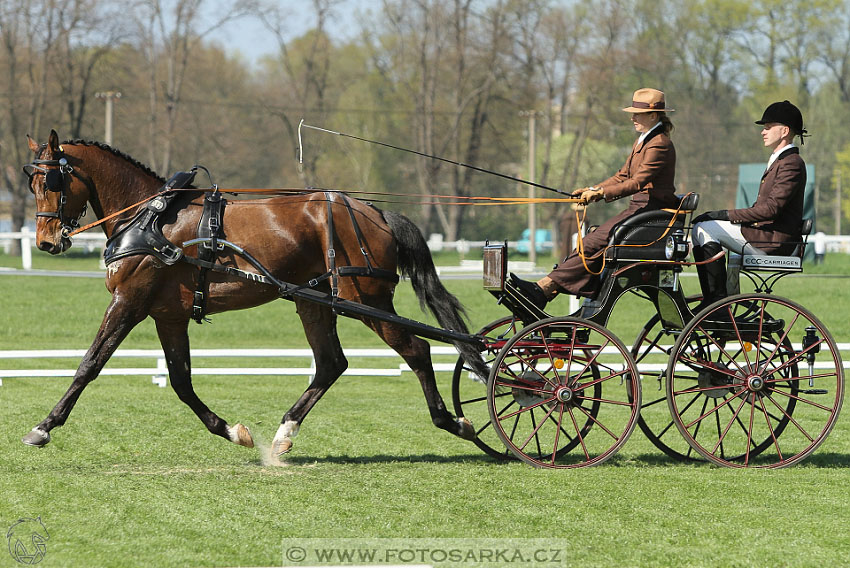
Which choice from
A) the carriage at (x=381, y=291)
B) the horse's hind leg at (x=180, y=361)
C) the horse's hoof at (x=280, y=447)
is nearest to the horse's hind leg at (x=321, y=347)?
the carriage at (x=381, y=291)

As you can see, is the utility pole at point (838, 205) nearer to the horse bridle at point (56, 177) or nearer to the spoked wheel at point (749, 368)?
the spoked wheel at point (749, 368)

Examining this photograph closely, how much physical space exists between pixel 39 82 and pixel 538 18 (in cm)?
1913

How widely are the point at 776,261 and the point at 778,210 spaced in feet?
1.10

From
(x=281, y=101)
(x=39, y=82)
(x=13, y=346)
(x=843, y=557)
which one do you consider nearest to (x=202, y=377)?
(x=13, y=346)

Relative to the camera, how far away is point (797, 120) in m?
6.82

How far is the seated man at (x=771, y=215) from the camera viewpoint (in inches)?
263

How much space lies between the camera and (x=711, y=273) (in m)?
7.00

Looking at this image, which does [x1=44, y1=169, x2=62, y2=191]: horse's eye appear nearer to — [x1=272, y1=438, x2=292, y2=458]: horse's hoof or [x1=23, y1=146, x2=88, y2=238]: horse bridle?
[x1=23, y1=146, x2=88, y2=238]: horse bridle

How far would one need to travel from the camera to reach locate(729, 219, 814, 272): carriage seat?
6762mm

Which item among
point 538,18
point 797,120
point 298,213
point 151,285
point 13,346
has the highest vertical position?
point 538,18

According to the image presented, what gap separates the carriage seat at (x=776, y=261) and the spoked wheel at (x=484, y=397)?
5.15ft

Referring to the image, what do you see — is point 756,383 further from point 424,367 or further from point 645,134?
point 424,367

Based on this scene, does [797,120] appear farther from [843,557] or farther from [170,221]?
[170,221]

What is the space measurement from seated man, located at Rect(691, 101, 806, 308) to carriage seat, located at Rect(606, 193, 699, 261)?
26cm
